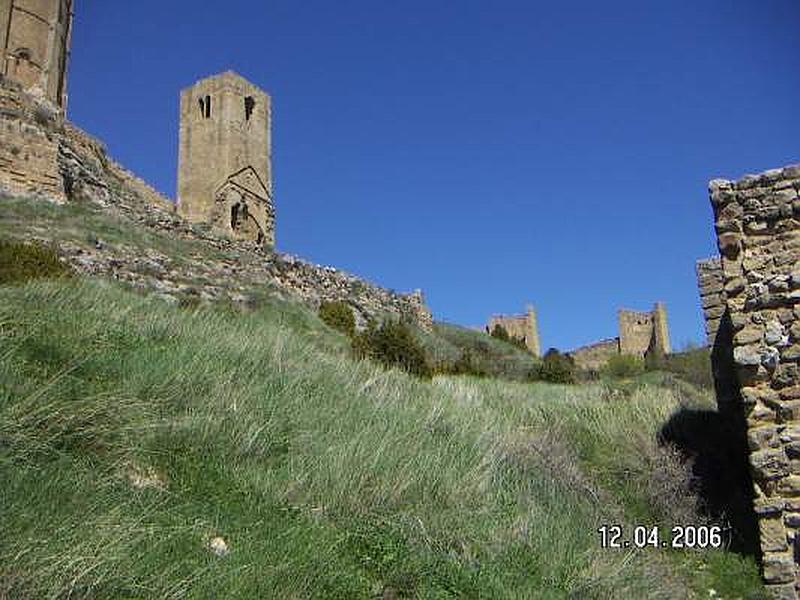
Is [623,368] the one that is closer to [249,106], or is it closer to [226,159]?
[226,159]

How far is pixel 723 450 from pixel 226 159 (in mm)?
29984

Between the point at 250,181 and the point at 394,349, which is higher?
the point at 250,181

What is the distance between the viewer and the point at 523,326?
156 ft

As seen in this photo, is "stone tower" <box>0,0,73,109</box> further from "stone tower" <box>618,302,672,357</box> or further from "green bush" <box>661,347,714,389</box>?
"stone tower" <box>618,302,672,357</box>

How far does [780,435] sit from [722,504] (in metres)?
1.68

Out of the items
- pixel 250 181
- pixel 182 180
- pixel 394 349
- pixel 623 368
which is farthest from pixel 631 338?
pixel 394 349

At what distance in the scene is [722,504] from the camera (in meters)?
7.32

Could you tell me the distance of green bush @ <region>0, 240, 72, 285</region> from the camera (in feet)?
34.6

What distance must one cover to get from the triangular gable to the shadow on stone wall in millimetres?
28609

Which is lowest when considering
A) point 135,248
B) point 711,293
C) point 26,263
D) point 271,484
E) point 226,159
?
point 271,484

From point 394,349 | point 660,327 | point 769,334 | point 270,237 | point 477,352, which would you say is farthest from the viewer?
point 660,327

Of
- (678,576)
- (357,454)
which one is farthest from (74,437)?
(678,576)

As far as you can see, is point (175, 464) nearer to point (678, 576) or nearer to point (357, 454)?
point (357, 454)

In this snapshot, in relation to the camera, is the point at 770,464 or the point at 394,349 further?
the point at 394,349
